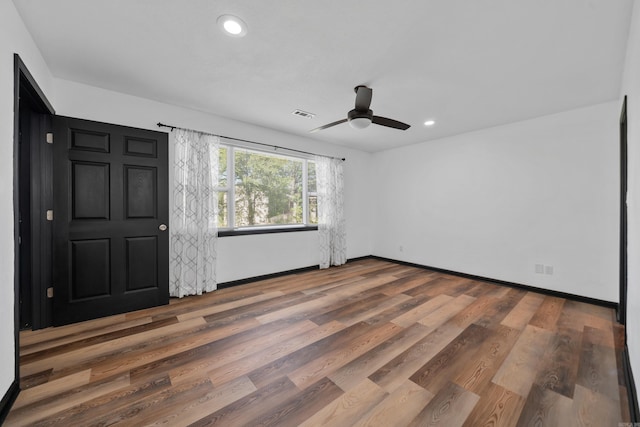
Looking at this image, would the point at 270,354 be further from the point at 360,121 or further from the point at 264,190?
the point at 264,190

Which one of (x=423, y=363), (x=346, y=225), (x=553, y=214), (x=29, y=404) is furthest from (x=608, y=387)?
(x=346, y=225)

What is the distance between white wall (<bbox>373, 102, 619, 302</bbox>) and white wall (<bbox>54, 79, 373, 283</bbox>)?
0.92 m

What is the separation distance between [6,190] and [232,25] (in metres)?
1.81

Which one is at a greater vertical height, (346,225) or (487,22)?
(487,22)

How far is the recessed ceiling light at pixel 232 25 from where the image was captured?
1.81m

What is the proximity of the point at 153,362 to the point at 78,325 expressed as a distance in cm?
133

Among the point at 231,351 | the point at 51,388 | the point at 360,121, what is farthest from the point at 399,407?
the point at 360,121

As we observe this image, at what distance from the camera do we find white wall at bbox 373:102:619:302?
318 cm

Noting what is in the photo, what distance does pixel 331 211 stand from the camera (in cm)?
506

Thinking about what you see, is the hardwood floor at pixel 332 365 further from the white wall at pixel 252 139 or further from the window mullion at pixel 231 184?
the window mullion at pixel 231 184

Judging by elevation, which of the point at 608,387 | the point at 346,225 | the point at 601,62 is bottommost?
the point at 608,387

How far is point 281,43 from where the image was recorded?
6.83 ft

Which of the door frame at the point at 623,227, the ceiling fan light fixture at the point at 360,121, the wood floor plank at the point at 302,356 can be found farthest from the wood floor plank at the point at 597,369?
the ceiling fan light fixture at the point at 360,121

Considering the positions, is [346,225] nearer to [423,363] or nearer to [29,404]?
[423,363]
